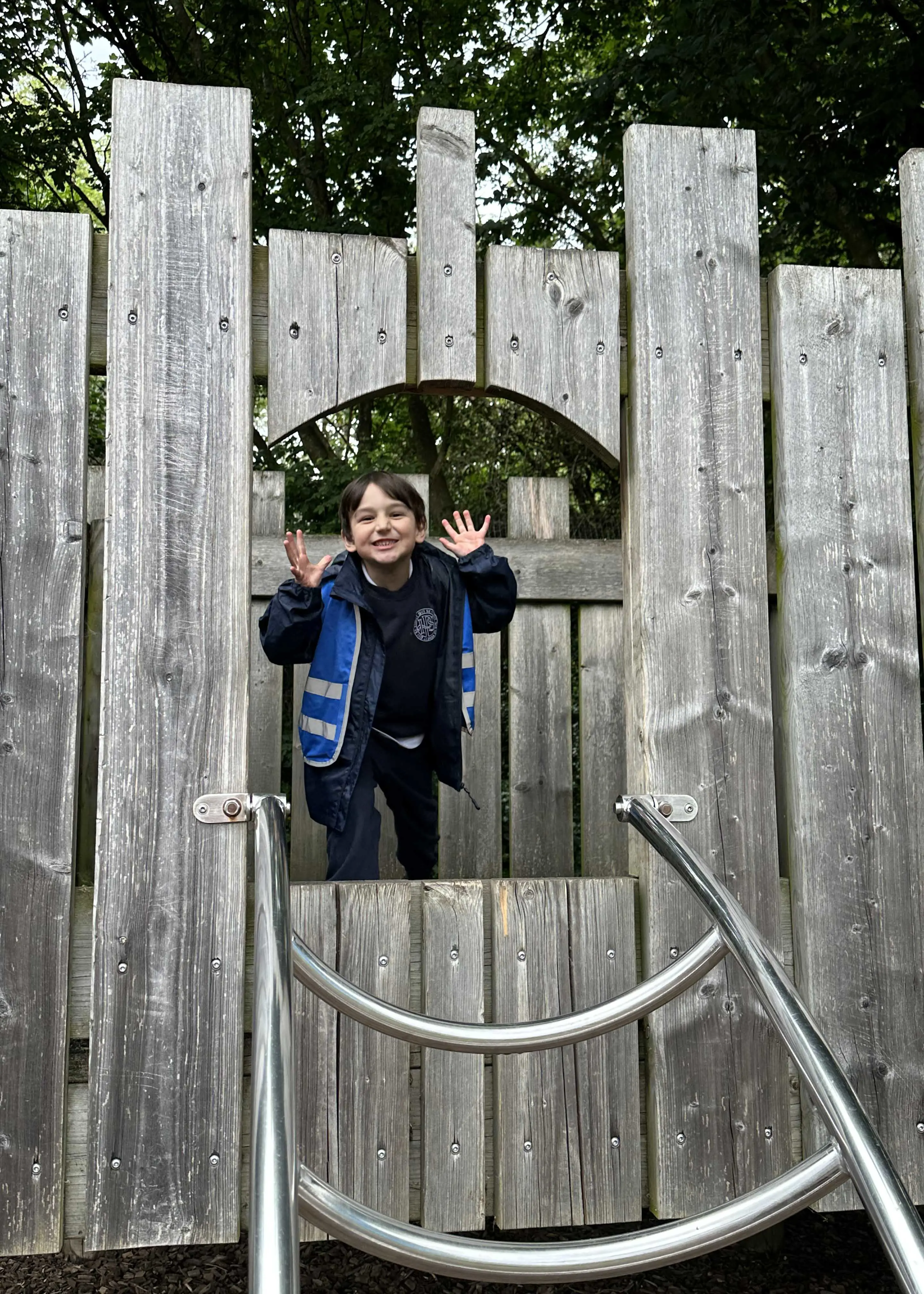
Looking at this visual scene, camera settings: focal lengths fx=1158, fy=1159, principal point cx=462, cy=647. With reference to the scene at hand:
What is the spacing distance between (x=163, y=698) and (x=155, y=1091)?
0.84 m

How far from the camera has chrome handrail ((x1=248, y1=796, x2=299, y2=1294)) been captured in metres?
1.02

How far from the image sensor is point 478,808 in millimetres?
4230

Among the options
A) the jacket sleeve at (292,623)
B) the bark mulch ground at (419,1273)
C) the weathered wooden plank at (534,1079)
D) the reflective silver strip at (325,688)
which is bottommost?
the bark mulch ground at (419,1273)

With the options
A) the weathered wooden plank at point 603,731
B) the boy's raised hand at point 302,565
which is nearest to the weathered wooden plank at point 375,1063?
the boy's raised hand at point 302,565

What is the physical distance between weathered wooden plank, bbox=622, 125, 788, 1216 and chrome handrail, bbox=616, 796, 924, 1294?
2.32ft

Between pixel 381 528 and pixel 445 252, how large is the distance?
973 millimetres

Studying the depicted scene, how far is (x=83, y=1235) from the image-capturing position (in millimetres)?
2436

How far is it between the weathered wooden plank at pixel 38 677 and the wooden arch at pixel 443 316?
0.48m

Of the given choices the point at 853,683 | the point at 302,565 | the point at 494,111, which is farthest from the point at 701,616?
the point at 494,111

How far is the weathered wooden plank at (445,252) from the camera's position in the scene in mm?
2760

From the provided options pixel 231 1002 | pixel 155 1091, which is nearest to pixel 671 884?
pixel 231 1002

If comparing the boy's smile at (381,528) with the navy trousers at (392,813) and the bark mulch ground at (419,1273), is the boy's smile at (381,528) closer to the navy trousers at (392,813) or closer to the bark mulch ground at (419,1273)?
the navy trousers at (392,813)

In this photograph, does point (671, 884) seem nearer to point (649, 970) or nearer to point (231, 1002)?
point (649, 970)

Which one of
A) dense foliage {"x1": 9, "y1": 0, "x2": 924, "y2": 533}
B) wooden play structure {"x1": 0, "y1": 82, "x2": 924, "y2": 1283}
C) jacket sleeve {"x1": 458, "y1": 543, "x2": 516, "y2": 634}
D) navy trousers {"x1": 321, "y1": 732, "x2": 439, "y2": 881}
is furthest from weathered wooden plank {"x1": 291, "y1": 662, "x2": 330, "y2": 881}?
dense foliage {"x1": 9, "y1": 0, "x2": 924, "y2": 533}
